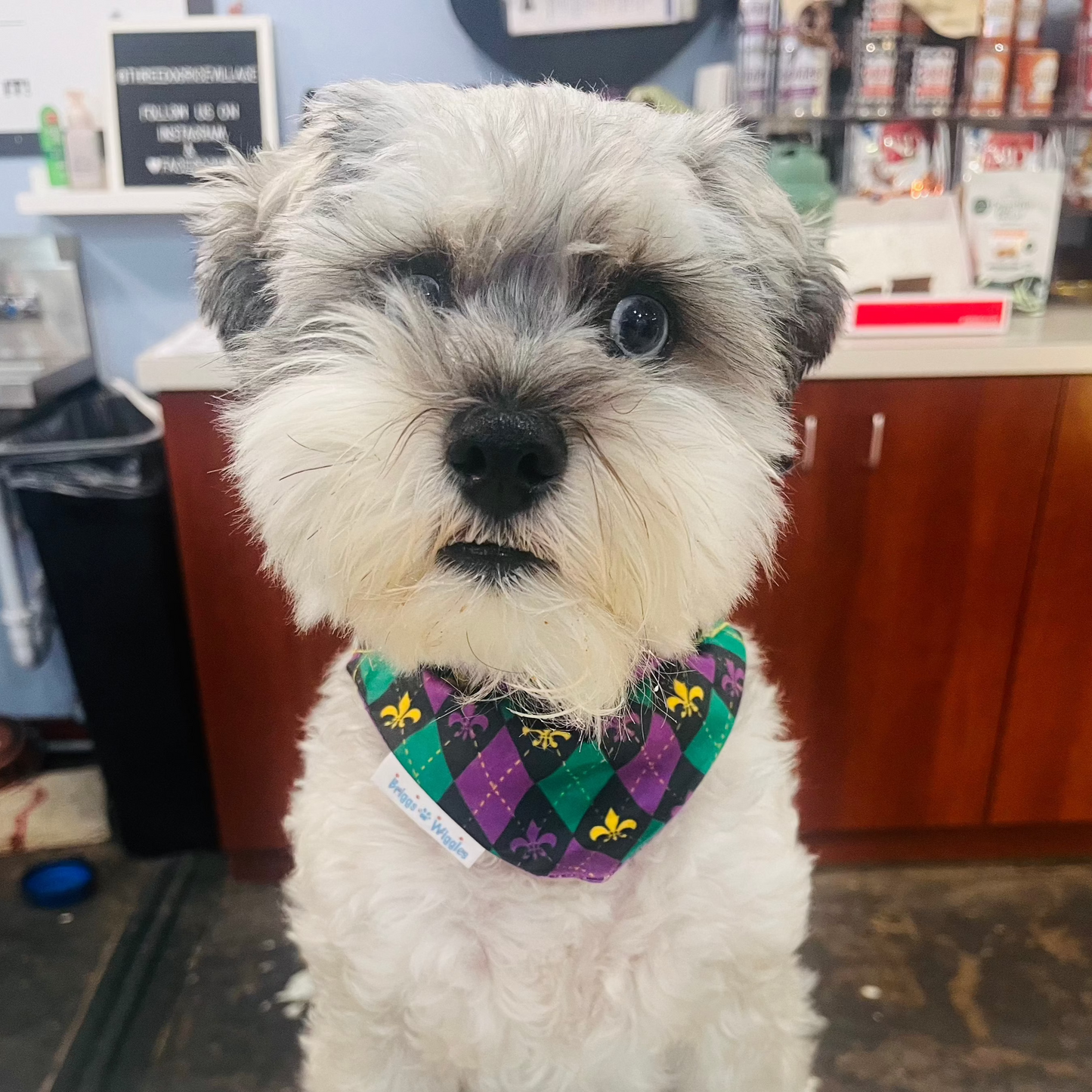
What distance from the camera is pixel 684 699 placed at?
0.82 metres

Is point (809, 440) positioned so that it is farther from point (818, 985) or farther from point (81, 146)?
point (81, 146)

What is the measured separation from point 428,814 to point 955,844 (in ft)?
4.28

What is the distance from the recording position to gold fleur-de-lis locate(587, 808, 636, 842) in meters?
0.79

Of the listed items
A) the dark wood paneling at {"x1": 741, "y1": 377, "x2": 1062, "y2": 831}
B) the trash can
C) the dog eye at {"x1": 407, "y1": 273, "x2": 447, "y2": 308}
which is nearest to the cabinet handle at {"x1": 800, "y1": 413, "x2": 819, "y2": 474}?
the dark wood paneling at {"x1": 741, "y1": 377, "x2": 1062, "y2": 831}

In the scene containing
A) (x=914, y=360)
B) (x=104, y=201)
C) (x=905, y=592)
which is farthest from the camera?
(x=104, y=201)

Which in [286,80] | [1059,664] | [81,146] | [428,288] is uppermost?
[286,80]

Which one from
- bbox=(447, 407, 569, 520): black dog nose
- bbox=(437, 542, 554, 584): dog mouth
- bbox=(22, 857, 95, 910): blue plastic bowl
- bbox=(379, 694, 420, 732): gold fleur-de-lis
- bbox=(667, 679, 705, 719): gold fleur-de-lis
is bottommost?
bbox=(22, 857, 95, 910): blue plastic bowl

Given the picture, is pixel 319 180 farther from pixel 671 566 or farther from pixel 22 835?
pixel 22 835

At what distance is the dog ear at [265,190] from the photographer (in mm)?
715

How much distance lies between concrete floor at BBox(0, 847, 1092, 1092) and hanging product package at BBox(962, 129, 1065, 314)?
1.05 m

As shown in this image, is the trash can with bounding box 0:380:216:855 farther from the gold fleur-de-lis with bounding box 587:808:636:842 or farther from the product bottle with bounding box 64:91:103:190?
the gold fleur-de-lis with bounding box 587:808:636:842

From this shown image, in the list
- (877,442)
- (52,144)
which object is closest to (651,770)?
(877,442)

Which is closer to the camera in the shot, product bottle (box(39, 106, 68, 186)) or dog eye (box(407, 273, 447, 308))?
dog eye (box(407, 273, 447, 308))

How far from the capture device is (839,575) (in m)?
1.39
